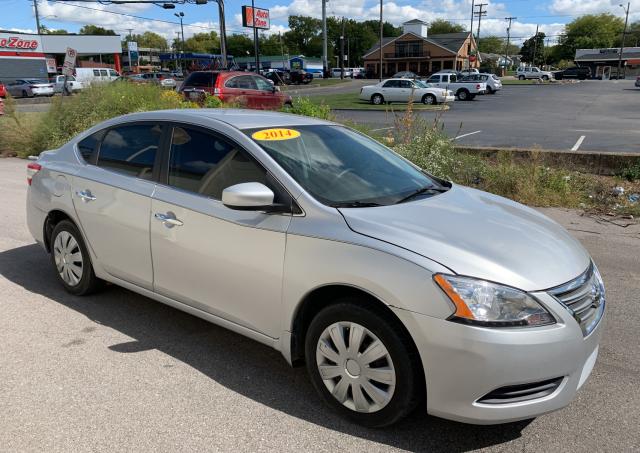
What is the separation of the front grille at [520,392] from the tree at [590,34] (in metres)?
142

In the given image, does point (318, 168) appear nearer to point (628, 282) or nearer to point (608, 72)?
point (628, 282)

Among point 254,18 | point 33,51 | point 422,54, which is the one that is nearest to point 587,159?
point 254,18

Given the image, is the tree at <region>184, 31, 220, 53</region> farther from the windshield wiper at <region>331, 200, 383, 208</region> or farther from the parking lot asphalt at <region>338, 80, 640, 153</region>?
the windshield wiper at <region>331, 200, 383, 208</region>

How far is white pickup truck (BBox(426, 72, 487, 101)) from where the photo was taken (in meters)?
36.6

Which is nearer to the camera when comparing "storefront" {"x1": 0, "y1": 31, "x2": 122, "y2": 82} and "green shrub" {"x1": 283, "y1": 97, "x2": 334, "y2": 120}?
"green shrub" {"x1": 283, "y1": 97, "x2": 334, "y2": 120}

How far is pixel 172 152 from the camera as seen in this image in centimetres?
389

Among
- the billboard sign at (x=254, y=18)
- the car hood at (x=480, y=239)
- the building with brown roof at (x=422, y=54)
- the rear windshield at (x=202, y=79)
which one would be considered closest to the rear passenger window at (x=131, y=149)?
the car hood at (x=480, y=239)

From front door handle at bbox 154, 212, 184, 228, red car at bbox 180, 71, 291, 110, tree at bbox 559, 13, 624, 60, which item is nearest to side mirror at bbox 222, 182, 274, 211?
front door handle at bbox 154, 212, 184, 228

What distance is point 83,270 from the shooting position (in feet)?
15.0

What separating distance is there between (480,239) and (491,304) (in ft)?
1.43

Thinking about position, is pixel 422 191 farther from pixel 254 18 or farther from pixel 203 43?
pixel 203 43

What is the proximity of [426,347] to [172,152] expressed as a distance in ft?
7.62

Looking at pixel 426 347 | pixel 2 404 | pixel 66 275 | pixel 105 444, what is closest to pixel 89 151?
pixel 66 275

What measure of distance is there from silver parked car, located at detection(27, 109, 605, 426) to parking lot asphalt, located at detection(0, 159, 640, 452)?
0.29 m
